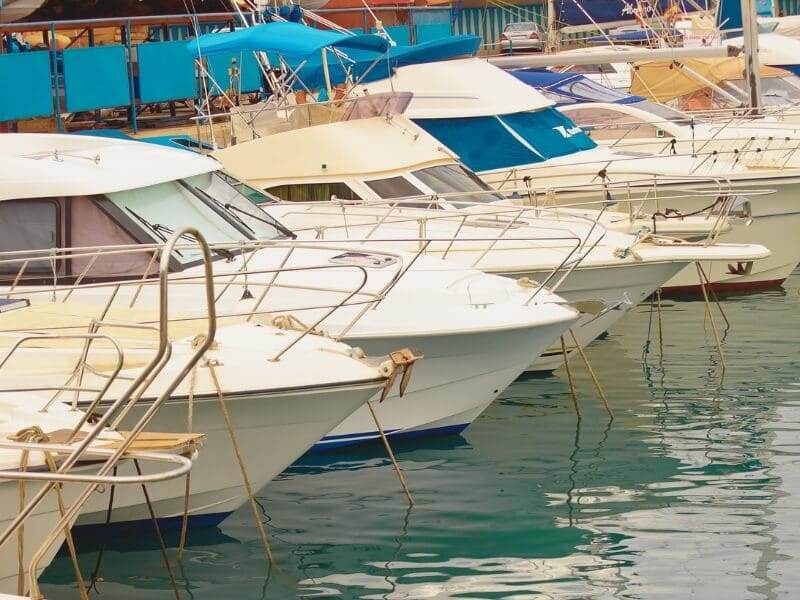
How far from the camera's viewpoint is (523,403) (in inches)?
440

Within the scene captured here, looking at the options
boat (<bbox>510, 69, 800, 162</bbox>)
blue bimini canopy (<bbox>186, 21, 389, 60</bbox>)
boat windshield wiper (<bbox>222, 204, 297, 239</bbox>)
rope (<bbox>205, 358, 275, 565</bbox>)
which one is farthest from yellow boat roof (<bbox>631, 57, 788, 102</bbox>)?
rope (<bbox>205, 358, 275, 565</bbox>)

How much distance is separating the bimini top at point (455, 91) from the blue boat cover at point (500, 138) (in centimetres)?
10

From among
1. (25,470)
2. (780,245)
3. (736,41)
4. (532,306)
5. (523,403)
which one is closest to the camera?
(25,470)

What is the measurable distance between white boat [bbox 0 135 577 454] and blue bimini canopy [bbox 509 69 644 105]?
31.5 ft

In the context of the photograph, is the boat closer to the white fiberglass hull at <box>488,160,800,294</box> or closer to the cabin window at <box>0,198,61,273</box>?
the white fiberglass hull at <box>488,160,800,294</box>

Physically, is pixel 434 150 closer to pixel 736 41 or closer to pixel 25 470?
pixel 25 470

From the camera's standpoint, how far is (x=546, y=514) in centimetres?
852

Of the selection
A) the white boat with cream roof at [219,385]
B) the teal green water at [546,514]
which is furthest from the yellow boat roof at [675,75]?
the white boat with cream roof at [219,385]

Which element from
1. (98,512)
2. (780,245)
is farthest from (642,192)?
(98,512)

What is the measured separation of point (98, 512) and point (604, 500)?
121 inches

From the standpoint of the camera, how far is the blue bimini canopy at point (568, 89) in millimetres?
19203

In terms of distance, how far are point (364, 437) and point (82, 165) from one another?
2.67 metres

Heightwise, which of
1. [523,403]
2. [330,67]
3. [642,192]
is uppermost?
[330,67]

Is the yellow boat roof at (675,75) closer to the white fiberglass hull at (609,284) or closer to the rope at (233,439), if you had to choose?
the white fiberglass hull at (609,284)
